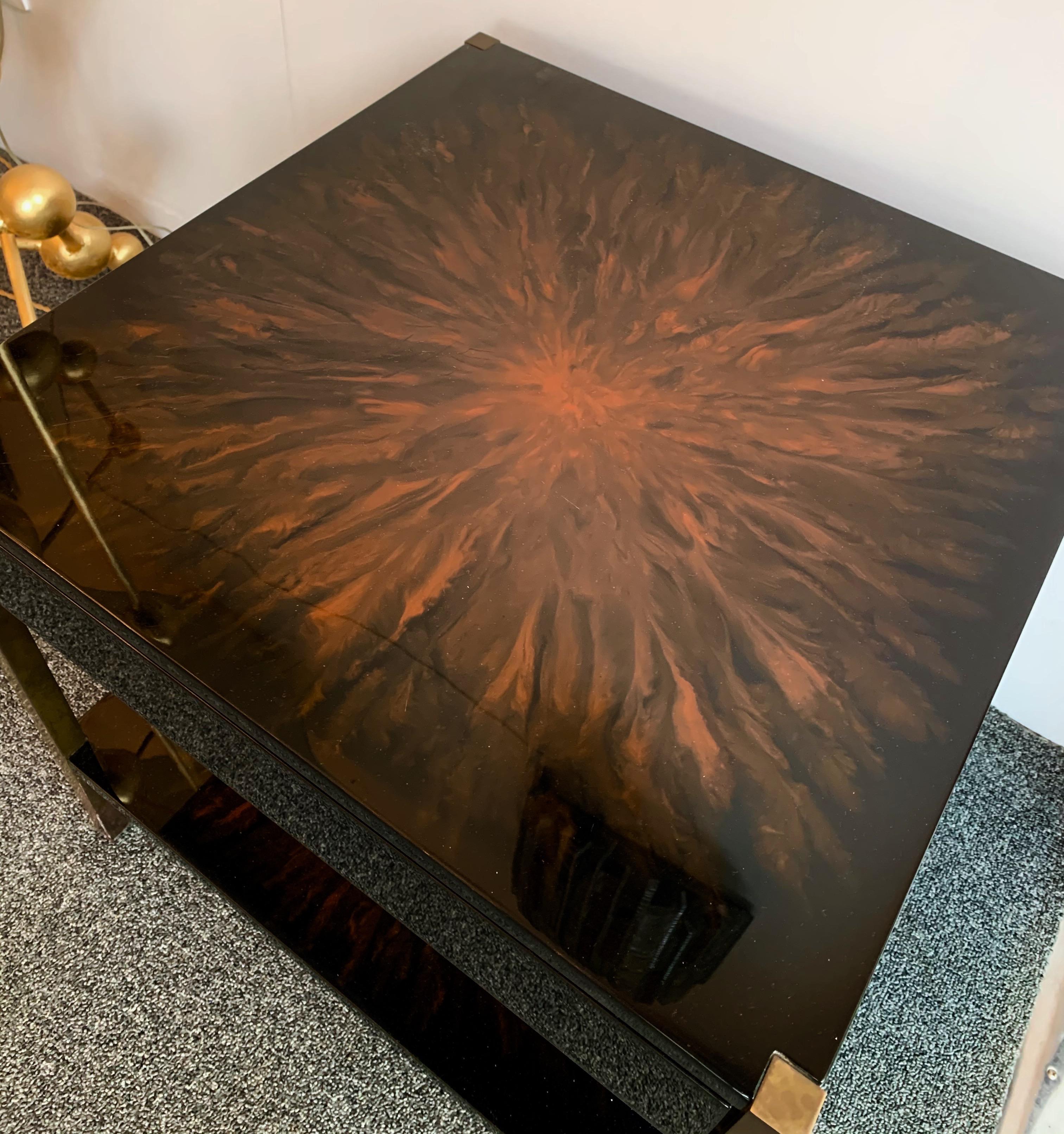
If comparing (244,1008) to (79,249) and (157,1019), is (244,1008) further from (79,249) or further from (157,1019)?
(79,249)

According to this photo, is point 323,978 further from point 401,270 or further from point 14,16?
point 14,16

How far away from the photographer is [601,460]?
2.15ft

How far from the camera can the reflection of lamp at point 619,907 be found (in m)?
0.47

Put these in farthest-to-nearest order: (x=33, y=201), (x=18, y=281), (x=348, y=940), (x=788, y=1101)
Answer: (x=18, y=281) < (x=33, y=201) < (x=348, y=940) < (x=788, y=1101)

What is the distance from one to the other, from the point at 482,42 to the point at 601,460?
0.51 m

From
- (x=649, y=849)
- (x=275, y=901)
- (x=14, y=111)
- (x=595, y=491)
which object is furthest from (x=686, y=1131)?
(x=14, y=111)

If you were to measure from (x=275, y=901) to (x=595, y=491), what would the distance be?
50cm

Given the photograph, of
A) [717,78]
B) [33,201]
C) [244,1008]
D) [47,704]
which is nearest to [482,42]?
[717,78]

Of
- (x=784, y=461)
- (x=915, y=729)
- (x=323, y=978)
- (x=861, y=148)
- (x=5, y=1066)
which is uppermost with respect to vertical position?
(x=861, y=148)

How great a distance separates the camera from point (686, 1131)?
20.1 inches

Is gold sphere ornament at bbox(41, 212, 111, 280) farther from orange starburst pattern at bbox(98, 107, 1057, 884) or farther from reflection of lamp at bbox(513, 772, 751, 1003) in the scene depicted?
reflection of lamp at bbox(513, 772, 751, 1003)

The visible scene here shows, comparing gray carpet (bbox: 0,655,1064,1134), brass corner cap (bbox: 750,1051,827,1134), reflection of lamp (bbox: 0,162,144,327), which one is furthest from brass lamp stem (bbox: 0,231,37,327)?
brass corner cap (bbox: 750,1051,827,1134)

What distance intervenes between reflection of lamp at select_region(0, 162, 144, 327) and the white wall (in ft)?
0.71

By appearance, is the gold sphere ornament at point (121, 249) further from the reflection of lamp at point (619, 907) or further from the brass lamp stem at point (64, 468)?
the reflection of lamp at point (619, 907)
